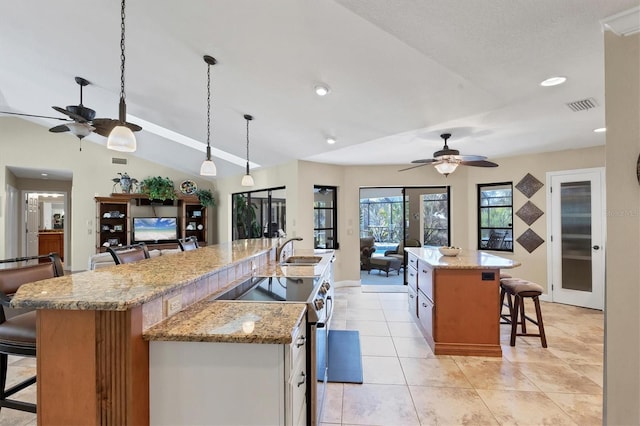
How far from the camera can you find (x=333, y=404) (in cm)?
215

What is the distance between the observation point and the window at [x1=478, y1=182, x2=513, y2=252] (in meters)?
5.21

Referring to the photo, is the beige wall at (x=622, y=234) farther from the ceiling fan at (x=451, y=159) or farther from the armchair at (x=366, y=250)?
the armchair at (x=366, y=250)

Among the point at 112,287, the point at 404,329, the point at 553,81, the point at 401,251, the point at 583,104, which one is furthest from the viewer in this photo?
the point at 401,251

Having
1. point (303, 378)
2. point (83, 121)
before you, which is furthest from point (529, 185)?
point (83, 121)

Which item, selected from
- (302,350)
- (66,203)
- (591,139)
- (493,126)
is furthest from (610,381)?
(66,203)

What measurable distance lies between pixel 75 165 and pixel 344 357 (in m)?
7.40

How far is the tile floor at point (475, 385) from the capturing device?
201 centimetres

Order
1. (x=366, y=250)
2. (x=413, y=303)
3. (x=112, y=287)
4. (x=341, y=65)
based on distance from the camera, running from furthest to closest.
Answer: (x=366, y=250), (x=413, y=303), (x=341, y=65), (x=112, y=287)

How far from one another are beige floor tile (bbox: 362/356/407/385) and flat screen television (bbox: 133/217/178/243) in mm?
6234

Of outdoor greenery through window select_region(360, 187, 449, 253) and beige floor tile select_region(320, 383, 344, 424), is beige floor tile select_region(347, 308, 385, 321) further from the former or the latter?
outdoor greenery through window select_region(360, 187, 449, 253)

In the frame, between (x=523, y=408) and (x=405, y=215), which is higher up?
(x=405, y=215)

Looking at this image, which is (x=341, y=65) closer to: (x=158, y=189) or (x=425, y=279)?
(x=425, y=279)

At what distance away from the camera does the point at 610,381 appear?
1566 mm

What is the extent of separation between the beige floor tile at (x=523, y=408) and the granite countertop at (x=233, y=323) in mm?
1690
